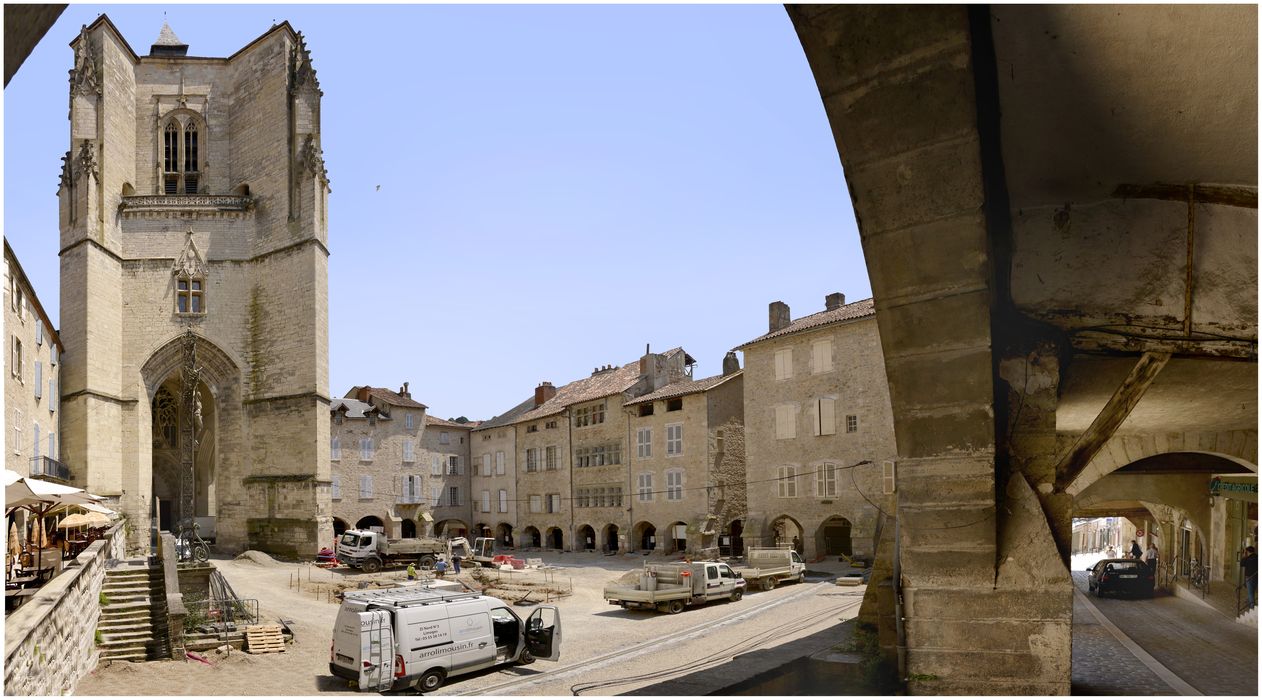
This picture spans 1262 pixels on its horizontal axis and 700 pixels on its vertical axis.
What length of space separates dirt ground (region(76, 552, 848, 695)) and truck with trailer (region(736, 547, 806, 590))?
3315mm

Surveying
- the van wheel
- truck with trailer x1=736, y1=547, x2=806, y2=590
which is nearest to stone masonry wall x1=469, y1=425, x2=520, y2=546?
truck with trailer x1=736, y1=547, x2=806, y2=590

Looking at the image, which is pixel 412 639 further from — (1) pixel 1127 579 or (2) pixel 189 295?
(2) pixel 189 295

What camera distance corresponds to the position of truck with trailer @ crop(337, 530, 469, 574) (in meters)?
32.5

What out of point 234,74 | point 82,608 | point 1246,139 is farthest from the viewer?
point 234,74

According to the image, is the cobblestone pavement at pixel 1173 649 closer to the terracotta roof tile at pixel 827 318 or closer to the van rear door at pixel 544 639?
the van rear door at pixel 544 639

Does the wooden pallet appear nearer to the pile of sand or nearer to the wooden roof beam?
the pile of sand

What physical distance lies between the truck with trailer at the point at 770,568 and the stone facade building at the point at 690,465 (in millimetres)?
8383

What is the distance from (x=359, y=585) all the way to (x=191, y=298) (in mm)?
13755

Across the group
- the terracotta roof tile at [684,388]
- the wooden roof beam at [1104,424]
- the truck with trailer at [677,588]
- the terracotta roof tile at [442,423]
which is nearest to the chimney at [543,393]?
the terracotta roof tile at [442,423]

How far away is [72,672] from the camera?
42.1ft

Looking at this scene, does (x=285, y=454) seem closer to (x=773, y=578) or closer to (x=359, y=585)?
(x=359, y=585)

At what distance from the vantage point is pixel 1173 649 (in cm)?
1411

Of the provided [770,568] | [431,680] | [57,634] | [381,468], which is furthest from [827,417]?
[57,634]

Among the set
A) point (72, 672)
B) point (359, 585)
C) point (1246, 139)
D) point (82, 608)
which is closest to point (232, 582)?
point (359, 585)
